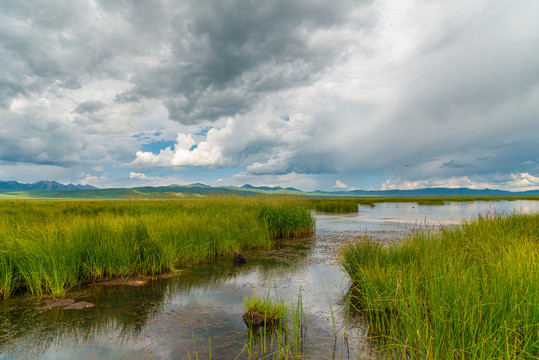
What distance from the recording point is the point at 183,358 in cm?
421

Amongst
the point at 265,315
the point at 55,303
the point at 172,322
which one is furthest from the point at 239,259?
the point at 55,303

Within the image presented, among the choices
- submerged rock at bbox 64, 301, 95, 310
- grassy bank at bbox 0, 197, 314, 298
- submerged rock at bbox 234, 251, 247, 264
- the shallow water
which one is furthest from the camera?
submerged rock at bbox 234, 251, 247, 264

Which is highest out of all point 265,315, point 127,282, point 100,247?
point 100,247

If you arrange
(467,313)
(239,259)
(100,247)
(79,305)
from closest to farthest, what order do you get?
(467,313) → (79,305) → (100,247) → (239,259)

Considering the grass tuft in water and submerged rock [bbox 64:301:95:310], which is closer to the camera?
the grass tuft in water

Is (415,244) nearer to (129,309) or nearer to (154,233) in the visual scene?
(129,309)

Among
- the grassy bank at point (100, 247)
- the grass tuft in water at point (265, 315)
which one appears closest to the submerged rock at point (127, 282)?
the grassy bank at point (100, 247)

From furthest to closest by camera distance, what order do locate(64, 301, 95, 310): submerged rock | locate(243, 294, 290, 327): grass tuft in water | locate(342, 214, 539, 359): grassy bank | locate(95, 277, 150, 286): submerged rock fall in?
locate(95, 277, 150, 286): submerged rock → locate(64, 301, 95, 310): submerged rock → locate(243, 294, 290, 327): grass tuft in water → locate(342, 214, 539, 359): grassy bank

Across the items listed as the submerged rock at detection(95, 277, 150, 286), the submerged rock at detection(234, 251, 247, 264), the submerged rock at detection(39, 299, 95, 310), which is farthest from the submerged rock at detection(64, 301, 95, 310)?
the submerged rock at detection(234, 251, 247, 264)

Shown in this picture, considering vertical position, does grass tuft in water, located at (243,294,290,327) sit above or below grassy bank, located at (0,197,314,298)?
below

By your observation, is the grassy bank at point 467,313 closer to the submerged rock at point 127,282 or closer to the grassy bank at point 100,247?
the submerged rock at point 127,282

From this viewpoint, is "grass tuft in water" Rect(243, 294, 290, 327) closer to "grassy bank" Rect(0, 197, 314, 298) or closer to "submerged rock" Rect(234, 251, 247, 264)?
"grassy bank" Rect(0, 197, 314, 298)

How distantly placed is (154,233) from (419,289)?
26.2ft

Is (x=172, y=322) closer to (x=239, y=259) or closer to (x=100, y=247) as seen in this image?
(x=100, y=247)
